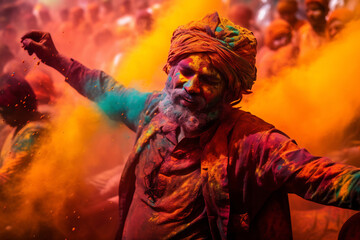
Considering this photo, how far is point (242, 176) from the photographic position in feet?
4.99

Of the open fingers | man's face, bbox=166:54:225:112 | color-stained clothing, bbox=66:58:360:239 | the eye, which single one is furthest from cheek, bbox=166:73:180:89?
the open fingers

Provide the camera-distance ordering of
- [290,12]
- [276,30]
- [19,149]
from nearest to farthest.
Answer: [19,149] < [290,12] < [276,30]

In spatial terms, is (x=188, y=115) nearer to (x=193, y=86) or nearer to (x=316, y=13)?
(x=193, y=86)

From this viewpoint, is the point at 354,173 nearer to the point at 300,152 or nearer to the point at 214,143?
the point at 300,152

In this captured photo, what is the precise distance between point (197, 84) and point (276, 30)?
1.65 m

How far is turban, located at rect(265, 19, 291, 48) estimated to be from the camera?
9.30 ft

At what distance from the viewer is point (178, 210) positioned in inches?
62.1

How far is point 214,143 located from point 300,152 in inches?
15.1

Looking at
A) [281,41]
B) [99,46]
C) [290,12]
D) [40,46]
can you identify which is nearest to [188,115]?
[40,46]

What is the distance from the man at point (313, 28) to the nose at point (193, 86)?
4.02 feet

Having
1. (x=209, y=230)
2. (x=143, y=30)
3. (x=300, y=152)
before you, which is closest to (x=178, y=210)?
(x=209, y=230)

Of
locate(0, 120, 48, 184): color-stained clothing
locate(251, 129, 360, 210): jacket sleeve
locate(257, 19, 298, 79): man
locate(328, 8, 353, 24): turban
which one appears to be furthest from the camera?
locate(257, 19, 298, 79): man

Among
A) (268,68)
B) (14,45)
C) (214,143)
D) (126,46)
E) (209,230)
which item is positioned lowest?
(209,230)

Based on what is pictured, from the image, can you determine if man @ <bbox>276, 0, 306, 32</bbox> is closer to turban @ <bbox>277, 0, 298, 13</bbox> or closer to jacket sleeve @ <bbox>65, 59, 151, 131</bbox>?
turban @ <bbox>277, 0, 298, 13</bbox>
